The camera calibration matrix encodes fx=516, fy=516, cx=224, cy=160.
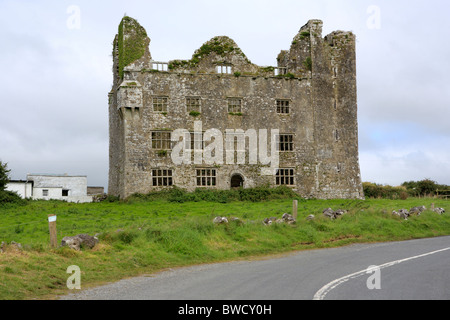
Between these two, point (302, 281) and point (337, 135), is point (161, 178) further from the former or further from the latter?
point (302, 281)

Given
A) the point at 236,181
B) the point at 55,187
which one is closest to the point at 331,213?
the point at 236,181

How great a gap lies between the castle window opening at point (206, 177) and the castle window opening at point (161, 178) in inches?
93.4

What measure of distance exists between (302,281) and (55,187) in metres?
57.3

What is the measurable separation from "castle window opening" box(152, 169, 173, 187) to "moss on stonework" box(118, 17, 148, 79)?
880 centimetres

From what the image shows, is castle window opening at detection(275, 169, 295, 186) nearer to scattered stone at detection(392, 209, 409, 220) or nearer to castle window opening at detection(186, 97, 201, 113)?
castle window opening at detection(186, 97, 201, 113)

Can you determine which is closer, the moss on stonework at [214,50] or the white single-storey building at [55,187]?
the moss on stonework at [214,50]

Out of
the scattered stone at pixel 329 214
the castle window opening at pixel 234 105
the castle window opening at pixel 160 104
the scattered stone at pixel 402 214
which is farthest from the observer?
the castle window opening at pixel 234 105

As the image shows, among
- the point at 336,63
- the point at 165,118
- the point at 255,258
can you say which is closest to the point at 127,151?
the point at 165,118

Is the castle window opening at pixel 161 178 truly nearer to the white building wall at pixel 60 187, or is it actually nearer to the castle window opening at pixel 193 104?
the castle window opening at pixel 193 104

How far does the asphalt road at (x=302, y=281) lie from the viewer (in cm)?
1090

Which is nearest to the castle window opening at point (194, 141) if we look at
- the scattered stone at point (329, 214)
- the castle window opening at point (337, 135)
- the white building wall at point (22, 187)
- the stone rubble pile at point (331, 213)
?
the castle window opening at point (337, 135)
